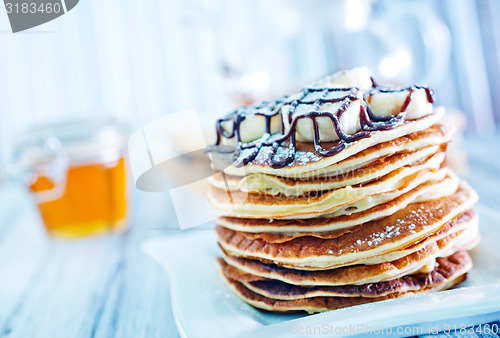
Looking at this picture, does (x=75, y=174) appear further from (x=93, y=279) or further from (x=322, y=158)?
(x=322, y=158)

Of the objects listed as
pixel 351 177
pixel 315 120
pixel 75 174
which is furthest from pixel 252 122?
pixel 75 174

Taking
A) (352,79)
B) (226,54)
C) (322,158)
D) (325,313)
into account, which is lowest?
(325,313)

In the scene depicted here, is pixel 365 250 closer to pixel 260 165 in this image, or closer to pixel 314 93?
pixel 260 165

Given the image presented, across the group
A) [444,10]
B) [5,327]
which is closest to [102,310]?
[5,327]

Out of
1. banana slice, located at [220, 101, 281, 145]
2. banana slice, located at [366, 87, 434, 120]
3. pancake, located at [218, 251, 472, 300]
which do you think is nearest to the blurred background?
banana slice, located at [220, 101, 281, 145]

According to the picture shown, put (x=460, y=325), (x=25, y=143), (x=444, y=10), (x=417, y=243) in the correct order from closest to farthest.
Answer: (x=460, y=325) < (x=417, y=243) < (x=25, y=143) < (x=444, y=10)

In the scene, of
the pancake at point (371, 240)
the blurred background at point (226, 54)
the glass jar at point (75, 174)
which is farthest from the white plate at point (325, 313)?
the blurred background at point (226, 54)

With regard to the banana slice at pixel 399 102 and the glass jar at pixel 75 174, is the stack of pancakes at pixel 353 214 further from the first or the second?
the glass jar at pixel 75 174
